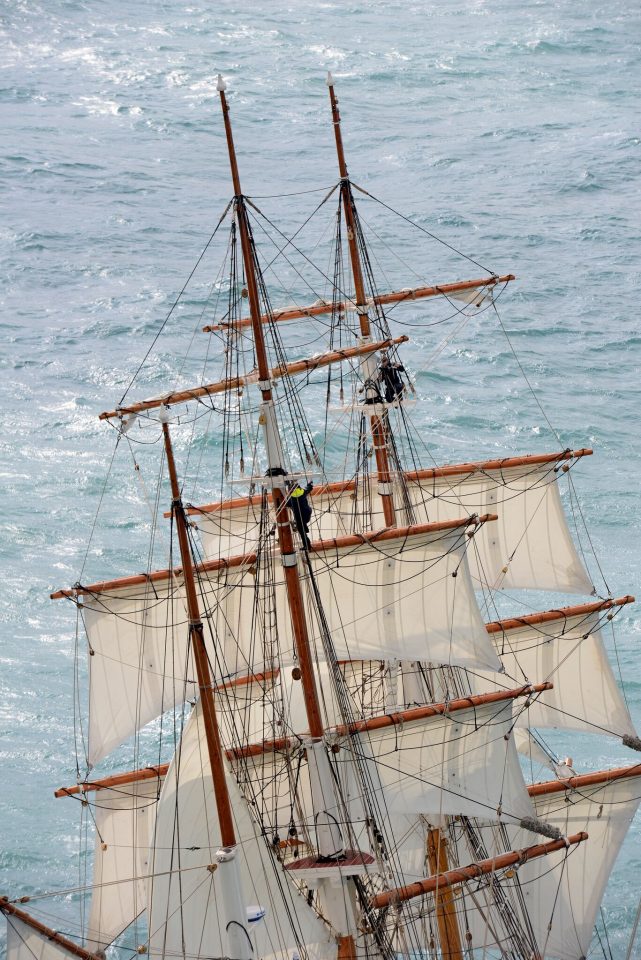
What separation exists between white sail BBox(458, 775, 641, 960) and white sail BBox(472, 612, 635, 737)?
1447 mm

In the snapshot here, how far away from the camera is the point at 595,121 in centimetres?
6950

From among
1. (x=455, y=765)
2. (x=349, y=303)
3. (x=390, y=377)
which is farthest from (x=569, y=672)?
(x=349, y=303)

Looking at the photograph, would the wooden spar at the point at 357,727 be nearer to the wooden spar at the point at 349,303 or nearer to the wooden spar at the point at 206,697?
the wooden spar at the point at 206,697

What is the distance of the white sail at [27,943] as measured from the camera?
19.2 meters

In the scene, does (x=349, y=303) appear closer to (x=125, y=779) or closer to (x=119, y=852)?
(x=125, y=779)

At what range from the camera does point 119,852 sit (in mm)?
23531

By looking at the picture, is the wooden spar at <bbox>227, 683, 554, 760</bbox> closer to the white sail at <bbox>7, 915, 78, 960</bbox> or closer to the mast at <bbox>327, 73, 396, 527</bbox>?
the mast at <bbox>327, 73, 396, 527</bbox>

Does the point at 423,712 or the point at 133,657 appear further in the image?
the point at 133,657

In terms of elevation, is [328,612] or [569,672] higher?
[569,672]

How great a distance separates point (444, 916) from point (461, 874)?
75.7 inches

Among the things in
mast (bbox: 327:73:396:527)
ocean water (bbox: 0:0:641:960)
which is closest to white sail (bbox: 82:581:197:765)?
mast (bbox: 327:73:396:527)

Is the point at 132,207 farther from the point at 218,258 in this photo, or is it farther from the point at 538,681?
the point at 538,681

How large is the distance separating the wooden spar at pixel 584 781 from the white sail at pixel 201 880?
657cm

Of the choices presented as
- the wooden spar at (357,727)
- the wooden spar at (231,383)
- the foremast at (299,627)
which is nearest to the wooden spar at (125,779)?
the wooden spar at (357,727)
